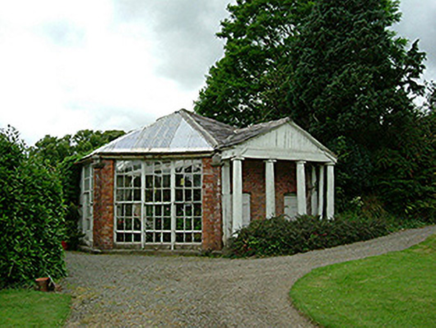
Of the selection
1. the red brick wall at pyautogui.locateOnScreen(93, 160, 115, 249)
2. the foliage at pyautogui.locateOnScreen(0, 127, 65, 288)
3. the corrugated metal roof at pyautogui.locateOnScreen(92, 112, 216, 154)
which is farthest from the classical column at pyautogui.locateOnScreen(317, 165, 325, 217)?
the foliage at pyautogui.locateOnScreen(0, 127, 65, 288)

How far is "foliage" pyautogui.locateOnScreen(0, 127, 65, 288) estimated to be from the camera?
7910 mm

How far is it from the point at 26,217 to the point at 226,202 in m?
6.75

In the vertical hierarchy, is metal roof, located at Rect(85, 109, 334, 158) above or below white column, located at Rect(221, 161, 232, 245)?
above

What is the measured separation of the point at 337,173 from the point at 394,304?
1203 cm

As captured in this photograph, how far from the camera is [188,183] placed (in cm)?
1404

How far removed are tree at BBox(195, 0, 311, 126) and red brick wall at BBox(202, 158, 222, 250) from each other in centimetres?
1118

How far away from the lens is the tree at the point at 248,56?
2497 centimetres

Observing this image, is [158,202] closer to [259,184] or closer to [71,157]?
[259,184]

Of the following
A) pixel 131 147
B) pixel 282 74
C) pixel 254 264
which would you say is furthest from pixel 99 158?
pixel 282 74

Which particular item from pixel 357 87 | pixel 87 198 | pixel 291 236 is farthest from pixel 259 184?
pixel 87 198

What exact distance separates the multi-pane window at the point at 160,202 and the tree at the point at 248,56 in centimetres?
1125

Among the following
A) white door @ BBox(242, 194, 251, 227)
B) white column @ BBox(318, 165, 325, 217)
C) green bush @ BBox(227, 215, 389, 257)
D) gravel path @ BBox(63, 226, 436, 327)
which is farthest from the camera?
white column @ BBox(318, 165, 325, 217)

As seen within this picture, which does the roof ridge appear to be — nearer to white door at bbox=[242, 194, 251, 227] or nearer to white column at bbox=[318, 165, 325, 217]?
white door at bbox=[242, 194, 251, 227]

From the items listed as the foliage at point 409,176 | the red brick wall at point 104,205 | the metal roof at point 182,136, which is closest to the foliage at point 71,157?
the red brick wall at point 104,205
